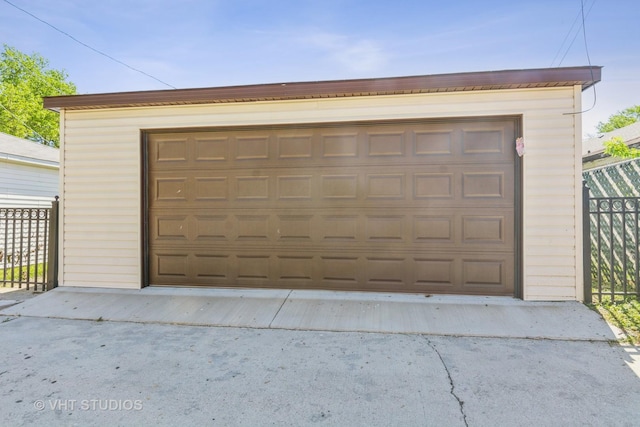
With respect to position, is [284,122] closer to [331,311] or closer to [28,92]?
[331,311]

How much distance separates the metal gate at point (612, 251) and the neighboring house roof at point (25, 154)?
456 inches

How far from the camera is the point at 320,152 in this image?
482cm

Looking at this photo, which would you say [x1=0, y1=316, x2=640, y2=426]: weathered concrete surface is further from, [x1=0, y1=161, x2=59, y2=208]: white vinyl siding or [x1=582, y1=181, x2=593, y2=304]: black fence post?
[x1=0, y1=161, x2=59, y2=208]: white vinyl siding

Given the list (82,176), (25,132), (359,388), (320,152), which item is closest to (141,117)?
(82,176)

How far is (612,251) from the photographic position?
407 centimetres

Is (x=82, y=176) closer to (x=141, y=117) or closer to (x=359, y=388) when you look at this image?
(x=141, y=117)

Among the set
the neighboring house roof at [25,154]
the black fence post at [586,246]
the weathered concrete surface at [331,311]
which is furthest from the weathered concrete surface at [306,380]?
the neighboring house roof at [25,154]

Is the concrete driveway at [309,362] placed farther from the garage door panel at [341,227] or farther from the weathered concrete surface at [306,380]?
the garage door panel at [341,227]

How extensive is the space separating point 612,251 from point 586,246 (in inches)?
10.0

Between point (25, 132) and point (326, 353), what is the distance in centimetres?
2748

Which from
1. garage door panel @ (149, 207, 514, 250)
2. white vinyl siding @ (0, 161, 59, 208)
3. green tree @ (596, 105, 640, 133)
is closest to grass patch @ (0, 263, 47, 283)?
garage door panel @ (149, 207, 514, 250)

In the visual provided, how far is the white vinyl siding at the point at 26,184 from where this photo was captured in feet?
27.0

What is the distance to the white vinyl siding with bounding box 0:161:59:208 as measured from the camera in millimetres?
8227

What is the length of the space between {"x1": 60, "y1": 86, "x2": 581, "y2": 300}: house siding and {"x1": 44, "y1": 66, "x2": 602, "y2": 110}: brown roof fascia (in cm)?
15
